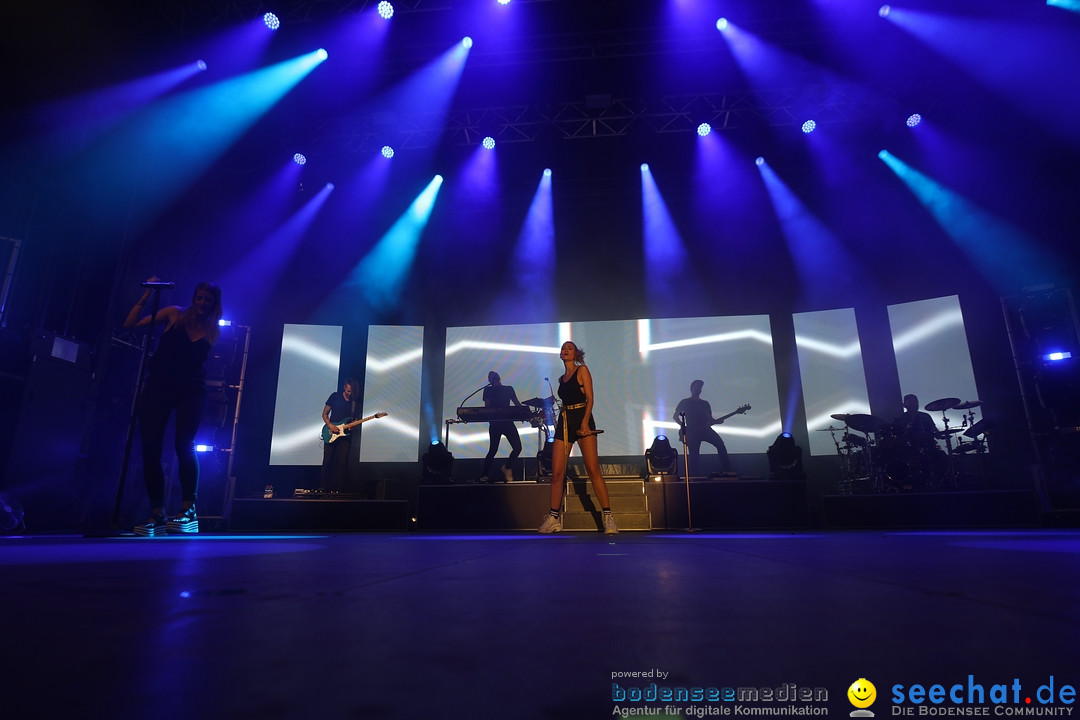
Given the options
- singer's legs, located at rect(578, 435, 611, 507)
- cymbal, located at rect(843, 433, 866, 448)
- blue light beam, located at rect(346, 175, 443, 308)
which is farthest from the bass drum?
blue light beam, located at rect(346, 175, 443, 308)

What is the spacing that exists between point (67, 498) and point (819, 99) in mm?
9472

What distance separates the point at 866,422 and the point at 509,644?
7.51 m

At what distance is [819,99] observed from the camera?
6.89 m

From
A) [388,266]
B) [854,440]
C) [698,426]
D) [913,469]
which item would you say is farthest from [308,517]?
[913,469]

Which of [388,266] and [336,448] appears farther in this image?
[388,266]

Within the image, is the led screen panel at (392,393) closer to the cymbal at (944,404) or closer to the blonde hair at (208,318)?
the blonde hair at (208,318)

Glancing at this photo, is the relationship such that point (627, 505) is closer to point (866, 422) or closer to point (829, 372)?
point (866, 422)

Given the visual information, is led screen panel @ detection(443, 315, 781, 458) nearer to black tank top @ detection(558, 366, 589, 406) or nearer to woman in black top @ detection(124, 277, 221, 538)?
black tank top @ detection(558, 366, 589, 406)

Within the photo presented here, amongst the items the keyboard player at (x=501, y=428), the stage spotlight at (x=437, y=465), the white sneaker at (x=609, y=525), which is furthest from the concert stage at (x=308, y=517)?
the white sneaker at (x=609, y=525)

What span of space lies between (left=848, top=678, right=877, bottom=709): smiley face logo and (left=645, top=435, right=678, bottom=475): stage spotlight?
7.05 metres

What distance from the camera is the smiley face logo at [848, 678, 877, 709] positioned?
358mm

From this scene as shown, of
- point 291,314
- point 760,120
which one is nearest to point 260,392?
point 291,314

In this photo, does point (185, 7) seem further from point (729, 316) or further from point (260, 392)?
point (729, 316)

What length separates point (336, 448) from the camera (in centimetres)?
755
